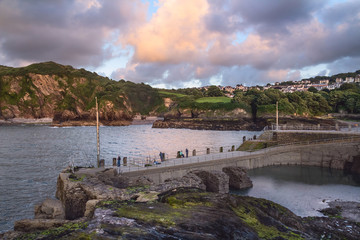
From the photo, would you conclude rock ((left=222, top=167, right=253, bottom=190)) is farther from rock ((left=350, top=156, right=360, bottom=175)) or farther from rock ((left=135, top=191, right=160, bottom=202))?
rock ((left=350, top=156, right=360, bottom=175))

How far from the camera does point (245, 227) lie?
873cm

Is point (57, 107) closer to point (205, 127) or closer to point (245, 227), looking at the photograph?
point (205, 127)

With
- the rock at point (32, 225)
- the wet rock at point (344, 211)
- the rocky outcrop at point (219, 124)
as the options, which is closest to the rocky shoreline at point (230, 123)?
the rocky outcrop at point (219, 124)

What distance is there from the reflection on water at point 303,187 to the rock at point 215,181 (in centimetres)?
247

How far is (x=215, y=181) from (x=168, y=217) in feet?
39.7

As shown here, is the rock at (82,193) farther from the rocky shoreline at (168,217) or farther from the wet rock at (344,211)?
the wet rock at (344,211)

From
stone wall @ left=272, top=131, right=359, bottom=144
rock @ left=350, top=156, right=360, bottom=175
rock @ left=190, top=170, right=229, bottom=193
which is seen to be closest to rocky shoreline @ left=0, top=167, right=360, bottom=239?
rock @ left=190, top=170, right=229, bottom=193

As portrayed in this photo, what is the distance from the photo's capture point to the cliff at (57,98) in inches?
6378

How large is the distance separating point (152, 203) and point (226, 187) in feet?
36.2

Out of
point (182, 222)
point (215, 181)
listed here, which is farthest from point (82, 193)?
point (215, 181)

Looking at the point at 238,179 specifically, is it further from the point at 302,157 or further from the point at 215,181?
the point at 302,157

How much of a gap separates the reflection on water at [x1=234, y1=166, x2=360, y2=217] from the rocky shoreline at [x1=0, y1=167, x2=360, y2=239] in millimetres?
2294

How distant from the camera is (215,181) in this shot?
2014 cm

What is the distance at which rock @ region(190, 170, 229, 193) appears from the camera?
1993 centimetres
